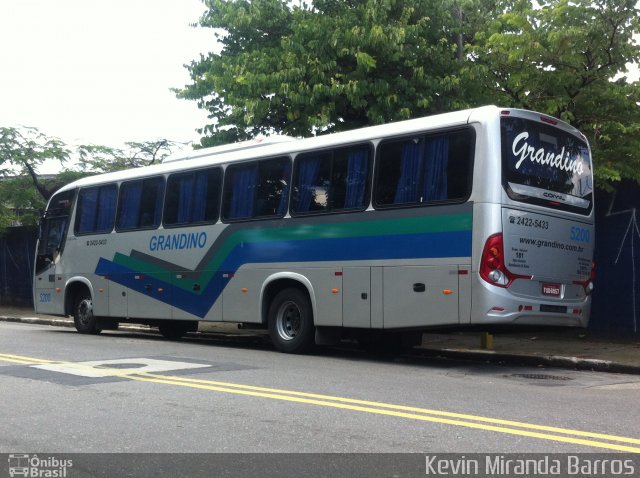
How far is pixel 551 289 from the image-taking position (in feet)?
36.1

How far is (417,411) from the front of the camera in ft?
24.0

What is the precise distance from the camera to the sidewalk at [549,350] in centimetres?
1127

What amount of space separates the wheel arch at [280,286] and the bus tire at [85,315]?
18.4 feet

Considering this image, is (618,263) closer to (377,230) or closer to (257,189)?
(377,230)

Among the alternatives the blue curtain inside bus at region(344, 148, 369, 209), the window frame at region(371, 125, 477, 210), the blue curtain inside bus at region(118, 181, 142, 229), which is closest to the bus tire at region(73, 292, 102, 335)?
the blue curtain inside bus at region(118, 181, 142, 229)

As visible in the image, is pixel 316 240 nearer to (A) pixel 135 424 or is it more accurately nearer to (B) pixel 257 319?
(B) pixel 257 319

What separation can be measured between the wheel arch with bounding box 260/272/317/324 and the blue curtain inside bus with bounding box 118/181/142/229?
405cm

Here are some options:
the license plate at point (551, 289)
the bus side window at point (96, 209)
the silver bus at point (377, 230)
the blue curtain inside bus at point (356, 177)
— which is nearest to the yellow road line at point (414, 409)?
the silver bus at point (377, 230)

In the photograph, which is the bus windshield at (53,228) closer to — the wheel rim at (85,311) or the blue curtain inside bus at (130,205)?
the wheel rim at (85,311)

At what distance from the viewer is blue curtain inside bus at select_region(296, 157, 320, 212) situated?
1253 centimetres

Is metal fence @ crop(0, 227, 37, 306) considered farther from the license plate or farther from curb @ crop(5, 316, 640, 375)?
the license plate

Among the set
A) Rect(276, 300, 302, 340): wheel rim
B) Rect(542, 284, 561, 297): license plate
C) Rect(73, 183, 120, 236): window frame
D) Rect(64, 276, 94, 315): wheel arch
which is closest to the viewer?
Rect(542, 284, 561, 297): license plate
